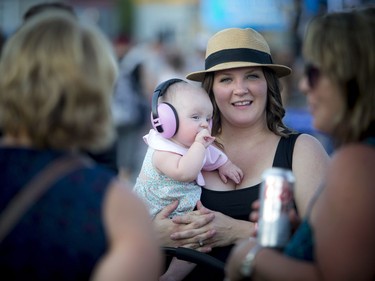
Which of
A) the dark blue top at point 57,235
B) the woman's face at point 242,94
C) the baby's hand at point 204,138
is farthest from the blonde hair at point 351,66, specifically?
the woman's face at point 242,94

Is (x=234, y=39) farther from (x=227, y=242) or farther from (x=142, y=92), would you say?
(x=142, y=92)

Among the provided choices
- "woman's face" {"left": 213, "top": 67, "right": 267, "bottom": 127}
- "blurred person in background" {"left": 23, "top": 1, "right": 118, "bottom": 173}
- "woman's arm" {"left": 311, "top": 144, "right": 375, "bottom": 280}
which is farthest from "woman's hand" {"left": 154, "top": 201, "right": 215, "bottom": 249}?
"woman's arm" {"left": 311, "top": 144, "right": 375, "bottom": 280}

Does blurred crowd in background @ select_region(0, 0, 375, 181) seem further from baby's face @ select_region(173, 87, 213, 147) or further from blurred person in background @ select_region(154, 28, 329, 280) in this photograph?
baby's face @ select_region(173, 87, 213, 147)

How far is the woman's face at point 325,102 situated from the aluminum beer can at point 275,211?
0.23m

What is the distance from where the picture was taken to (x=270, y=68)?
4.23 m

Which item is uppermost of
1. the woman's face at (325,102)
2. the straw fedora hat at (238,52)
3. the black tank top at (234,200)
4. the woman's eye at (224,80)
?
the woman's face at (325,102)

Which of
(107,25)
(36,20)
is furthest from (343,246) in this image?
(107,25)

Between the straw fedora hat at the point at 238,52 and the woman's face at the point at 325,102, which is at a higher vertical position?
the woman's face at the point at 325,102

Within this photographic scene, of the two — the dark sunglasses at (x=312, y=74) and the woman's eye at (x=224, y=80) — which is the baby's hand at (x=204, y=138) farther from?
the dark sunglasses at (x=312, y=74)

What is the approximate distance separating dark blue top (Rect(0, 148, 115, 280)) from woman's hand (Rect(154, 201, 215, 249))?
1622mm

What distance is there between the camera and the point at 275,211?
270cm

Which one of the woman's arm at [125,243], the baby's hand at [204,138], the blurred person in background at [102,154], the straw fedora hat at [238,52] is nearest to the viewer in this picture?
the woman's arm at [125,243]

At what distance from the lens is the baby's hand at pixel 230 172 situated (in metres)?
4.04

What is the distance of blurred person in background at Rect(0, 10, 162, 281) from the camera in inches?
90.8
